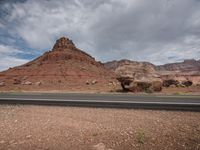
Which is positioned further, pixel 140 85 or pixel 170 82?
pixel 170 82

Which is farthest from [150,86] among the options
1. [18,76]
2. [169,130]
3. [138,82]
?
[18,76]

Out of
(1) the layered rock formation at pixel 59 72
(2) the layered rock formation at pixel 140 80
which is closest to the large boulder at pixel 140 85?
(2) the layered rock formation at pixel 140 80

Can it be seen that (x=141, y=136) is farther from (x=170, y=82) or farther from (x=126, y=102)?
(x=170, y=82)

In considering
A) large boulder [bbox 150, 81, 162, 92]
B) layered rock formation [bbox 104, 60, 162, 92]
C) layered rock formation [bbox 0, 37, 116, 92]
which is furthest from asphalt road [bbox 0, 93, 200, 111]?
layered rock formation [bbox 0, 37, 116, 92]

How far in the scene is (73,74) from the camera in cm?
7431

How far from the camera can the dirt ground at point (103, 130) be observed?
671cm

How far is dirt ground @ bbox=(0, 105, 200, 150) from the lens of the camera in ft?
22.0

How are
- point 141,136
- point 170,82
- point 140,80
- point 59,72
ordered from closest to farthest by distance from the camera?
1. point 141,136
2. point 140,80
3. point 170,82
4. point 59,72

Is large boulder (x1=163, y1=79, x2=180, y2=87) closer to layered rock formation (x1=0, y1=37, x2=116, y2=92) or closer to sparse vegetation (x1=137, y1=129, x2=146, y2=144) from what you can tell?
layered rock formation (x1=0, y1=37, x2=116, y2=92)

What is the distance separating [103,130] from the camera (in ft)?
25.6

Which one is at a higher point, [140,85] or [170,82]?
[170,82]

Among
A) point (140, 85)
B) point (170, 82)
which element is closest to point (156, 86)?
point (140, 85)

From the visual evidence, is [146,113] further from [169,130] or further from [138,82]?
[138,82]

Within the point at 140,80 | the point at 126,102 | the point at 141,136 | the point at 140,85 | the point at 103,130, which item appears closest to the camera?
the point at 141,136
